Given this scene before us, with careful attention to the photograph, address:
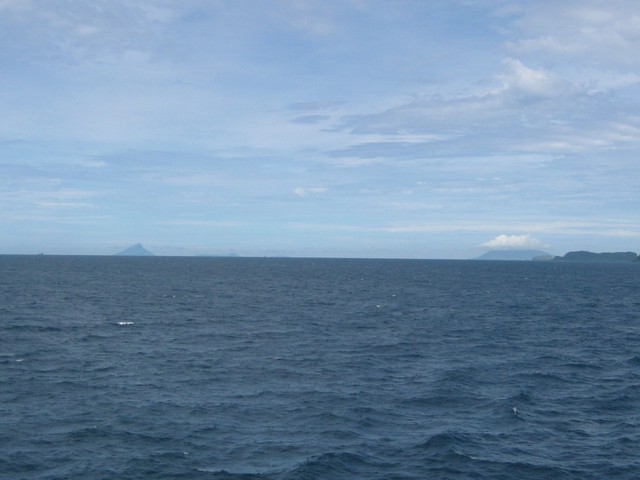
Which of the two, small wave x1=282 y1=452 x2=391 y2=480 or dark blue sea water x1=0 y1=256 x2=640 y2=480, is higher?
dark blue sea water x1=0 y1=256 x2=640 y2=480

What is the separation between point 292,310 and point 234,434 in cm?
6357

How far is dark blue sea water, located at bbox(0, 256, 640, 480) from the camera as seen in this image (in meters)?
34.9

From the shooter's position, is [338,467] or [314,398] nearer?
[338,467]

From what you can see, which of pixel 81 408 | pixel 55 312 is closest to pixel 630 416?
pixel 81 408

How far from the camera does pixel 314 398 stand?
154ft

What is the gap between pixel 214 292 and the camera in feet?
466

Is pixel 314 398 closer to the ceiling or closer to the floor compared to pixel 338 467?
closer to the ceiling

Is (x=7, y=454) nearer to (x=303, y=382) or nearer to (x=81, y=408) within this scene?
(x=81, y=408)

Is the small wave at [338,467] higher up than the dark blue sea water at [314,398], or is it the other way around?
the dark blue sea water at [314,398]

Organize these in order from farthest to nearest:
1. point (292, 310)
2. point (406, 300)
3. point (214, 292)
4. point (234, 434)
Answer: point (214, 292), point (406, 300), point (292, 310), point (234, 434)

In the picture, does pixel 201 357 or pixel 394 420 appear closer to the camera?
pixel 394 420

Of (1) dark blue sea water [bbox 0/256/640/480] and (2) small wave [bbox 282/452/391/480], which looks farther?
(1) dark blue sea water [bbox 0/256/640/480]

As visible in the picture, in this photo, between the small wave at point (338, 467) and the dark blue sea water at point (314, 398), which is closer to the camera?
the small wave at point (338, 467)

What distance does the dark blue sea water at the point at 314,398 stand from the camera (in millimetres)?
34938
